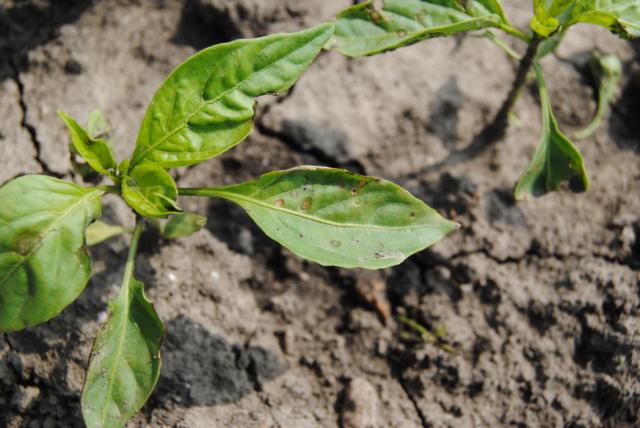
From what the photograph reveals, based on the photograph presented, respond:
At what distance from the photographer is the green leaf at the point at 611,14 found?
210 cm

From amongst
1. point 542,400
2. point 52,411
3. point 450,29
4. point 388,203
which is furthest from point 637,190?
point 52,411

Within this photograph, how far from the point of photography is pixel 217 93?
1.99 m

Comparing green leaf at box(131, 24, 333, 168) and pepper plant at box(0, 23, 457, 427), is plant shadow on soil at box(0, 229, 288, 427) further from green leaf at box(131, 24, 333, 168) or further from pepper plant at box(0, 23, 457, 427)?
green leaf at box(131, 24, 333, 168)

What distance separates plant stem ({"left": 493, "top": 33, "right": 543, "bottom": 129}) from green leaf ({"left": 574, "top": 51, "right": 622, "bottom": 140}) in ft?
1.36

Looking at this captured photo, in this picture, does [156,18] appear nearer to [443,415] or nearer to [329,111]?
[329,111]

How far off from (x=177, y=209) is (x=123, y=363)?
548 millimetres

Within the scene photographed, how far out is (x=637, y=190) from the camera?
2.77 metres

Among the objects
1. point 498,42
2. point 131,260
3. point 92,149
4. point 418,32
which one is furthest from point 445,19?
point 131,260

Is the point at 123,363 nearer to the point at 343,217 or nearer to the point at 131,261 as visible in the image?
the point at 131,261

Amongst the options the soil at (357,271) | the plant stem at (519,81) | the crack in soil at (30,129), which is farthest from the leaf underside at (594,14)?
the crack in soil at (30,129)

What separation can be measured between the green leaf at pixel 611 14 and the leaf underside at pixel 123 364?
1.90 metres

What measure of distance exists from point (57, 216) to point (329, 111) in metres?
1.48

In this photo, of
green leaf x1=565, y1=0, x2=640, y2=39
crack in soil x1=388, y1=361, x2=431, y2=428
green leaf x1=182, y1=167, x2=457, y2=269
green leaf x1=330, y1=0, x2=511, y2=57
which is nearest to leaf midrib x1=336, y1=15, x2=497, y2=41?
green leaf x1=330, y1=0, x2=511, y2=57

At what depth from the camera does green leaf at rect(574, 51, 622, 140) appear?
292cm
